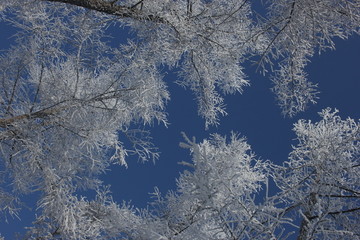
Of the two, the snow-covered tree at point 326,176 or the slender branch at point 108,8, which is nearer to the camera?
the snow-covered tree at point 326,176

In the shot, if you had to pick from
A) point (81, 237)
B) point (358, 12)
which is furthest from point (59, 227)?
point (358, 12)

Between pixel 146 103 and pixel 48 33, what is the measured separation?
1739 millimetres

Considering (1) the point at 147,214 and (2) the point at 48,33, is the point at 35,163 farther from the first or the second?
(2) the point at 48,33

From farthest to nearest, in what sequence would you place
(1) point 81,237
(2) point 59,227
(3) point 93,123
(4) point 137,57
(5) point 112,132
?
(5) point 112,132 → (4) point 137,57 → (3) point 93,123 → (2) point 59,227 → (1) point 81,237

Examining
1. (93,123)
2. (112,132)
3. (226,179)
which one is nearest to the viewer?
(226,179)

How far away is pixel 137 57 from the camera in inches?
227

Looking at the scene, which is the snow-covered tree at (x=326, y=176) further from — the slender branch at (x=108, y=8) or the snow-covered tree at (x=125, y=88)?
the slender branch at (x=108, y=8)

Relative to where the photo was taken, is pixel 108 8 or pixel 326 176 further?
pixel 108 8

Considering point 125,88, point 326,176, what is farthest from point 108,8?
point 326,176

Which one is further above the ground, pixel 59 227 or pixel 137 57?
pixel 137 57

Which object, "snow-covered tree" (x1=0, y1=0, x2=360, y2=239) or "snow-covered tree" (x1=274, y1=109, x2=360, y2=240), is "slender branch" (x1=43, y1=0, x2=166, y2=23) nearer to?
"snow-covered tree" (x1=0, y1=0, x2=360, y2=239)

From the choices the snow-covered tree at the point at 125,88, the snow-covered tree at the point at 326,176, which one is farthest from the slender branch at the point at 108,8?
the snow-covered tree at the point at 326,176

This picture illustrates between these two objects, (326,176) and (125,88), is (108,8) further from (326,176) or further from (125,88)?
(326,176)

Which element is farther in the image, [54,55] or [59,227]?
[54,55]
